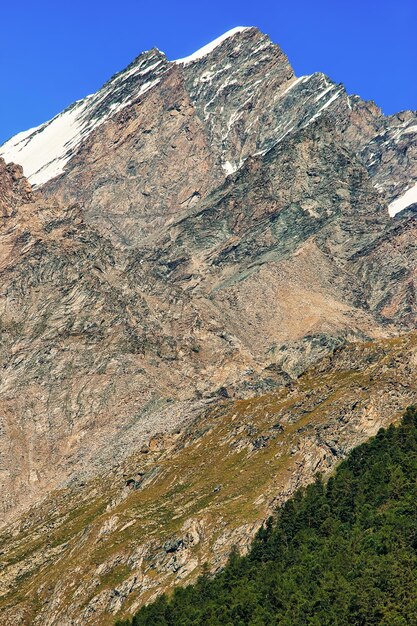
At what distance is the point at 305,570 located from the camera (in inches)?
6988

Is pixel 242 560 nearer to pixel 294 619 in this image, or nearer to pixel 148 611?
pixel 148 611

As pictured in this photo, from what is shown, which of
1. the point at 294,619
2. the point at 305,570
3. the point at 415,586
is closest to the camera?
the point at 415,586

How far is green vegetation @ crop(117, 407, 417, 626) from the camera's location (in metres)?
159

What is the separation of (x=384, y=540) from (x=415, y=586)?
19765 mm

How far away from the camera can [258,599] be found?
576 feet

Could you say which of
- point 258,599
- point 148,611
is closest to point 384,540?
point 258,599

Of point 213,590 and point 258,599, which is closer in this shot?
point 258,599

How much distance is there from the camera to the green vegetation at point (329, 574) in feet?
522

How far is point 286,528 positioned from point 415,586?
1784 inches

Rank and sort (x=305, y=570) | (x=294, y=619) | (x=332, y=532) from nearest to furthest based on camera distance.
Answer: (x=294, y=619) → (x=305, y=570) → (x=332, y=532)

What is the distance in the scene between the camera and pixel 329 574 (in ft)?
560

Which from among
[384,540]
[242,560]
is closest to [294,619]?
[384,540]

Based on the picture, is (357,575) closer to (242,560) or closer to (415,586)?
(415,586)

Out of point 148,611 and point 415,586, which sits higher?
point 148,611
